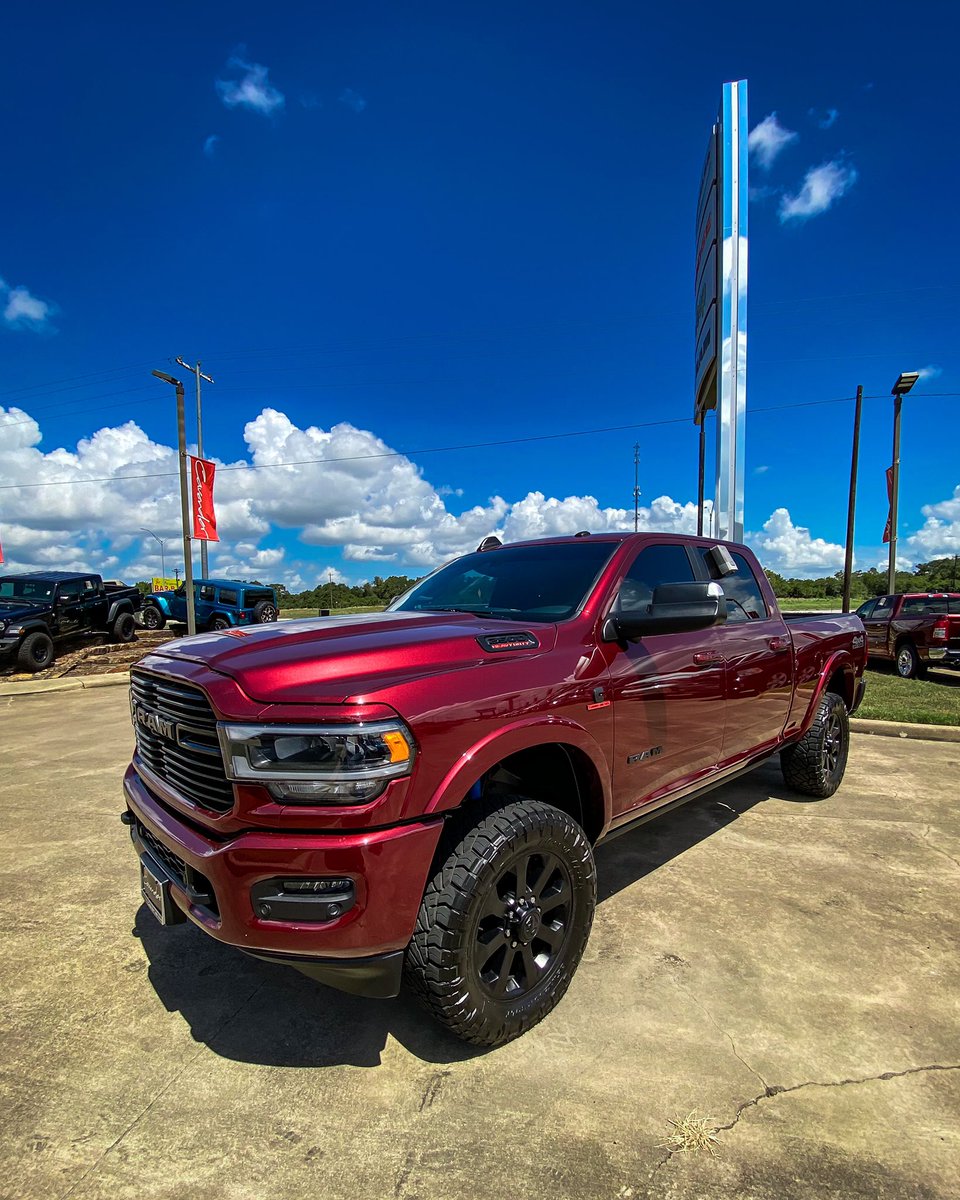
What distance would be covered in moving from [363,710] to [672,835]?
2.98 meters

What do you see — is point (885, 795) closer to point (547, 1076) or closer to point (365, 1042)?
point (547, 1076)

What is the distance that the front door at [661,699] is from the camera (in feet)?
9.03

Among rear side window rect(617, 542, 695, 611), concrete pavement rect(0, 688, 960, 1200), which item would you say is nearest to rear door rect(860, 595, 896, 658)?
concrete pavement rect(0, 688, 960, 1200)

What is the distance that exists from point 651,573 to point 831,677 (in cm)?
249

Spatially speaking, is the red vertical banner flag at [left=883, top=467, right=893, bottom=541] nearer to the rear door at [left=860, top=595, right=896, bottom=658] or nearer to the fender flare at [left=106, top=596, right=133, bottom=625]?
the rear door at [left=860, top=595, right=896, bottom=658]

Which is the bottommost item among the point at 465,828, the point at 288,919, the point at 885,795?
the point at 885,795

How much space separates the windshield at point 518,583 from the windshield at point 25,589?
553 inches

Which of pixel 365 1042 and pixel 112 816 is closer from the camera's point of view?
pixel 365 1042

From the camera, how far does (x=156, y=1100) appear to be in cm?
197

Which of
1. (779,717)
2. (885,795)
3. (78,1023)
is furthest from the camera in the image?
(885,795)

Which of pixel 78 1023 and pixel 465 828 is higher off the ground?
pixel 465 828

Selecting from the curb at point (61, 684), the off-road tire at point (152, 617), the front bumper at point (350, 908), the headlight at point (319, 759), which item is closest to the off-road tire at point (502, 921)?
the front bumper at point (350, 908)

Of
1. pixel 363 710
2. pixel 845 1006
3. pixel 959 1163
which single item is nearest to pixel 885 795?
pixel 845 1006

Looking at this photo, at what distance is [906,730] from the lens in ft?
22.2
